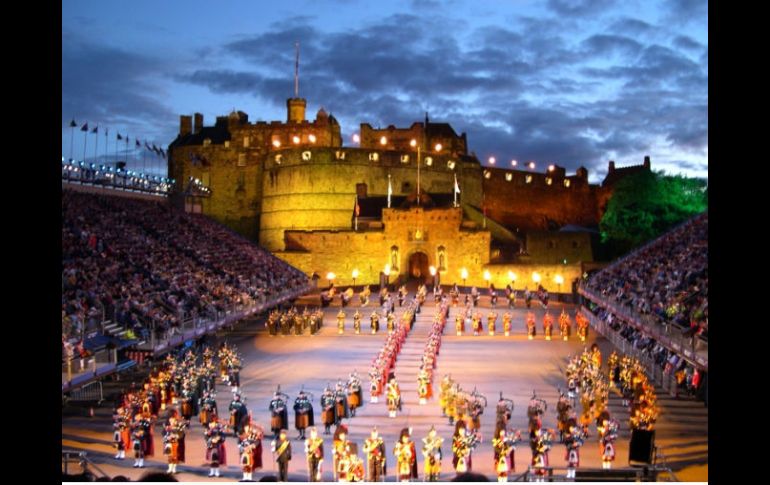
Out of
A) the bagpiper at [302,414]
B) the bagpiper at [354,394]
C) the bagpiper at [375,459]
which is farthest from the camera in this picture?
the bagpiper at [354,394]

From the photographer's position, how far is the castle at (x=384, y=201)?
54469 millimetres

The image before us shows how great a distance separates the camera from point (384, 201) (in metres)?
59.7

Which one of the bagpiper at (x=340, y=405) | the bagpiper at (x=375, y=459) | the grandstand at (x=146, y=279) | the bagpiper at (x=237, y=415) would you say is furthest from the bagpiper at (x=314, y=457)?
the grandstand at (x=146, y=279)

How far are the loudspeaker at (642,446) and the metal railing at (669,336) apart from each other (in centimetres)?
537

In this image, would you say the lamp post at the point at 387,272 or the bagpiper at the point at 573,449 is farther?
the lamp post at the point at 387,272

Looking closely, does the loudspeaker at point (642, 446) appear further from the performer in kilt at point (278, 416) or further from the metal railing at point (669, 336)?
the performer in kilt at point (278, 416)

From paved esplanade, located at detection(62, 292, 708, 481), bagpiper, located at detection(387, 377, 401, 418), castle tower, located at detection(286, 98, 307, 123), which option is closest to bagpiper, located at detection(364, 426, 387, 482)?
paved esplanade, located at detection(62, 292, 708, 481)

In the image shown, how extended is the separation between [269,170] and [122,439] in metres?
48.2

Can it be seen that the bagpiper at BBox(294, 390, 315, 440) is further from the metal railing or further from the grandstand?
the metal railing

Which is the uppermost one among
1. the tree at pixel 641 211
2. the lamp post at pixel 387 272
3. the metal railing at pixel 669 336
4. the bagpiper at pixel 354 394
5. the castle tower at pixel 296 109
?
the castle tower at pixel 296 109

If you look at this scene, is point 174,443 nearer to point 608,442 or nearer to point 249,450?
point 249,450

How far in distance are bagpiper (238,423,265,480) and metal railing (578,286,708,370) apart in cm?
927

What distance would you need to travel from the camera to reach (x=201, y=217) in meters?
52.2
